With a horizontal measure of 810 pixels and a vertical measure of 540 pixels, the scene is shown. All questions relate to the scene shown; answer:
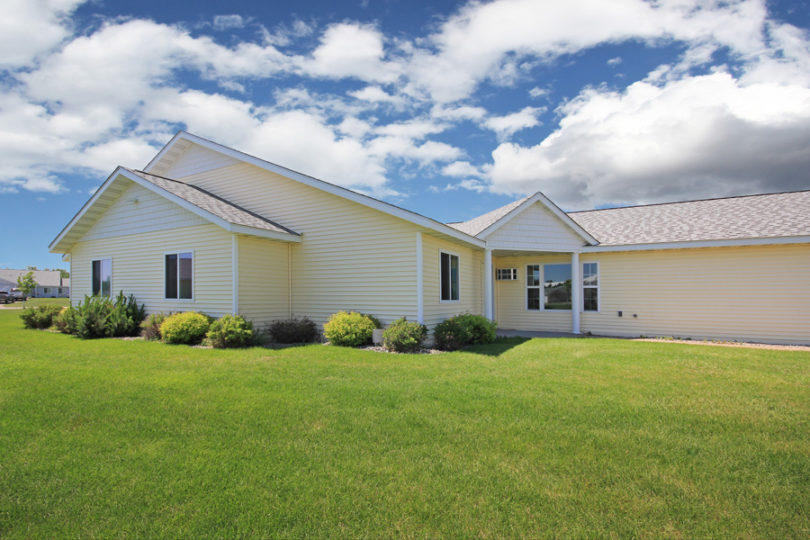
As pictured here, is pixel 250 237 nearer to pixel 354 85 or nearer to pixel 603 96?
pixel 354 85

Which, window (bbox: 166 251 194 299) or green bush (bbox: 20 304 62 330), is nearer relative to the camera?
window (bbox: 166 251 194 299)

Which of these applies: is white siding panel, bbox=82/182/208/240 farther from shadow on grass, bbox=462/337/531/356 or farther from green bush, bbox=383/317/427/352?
A: shadow on grass, bbox=462/337/531/356

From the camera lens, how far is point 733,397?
20.1ft

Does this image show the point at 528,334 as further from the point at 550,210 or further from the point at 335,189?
the point at 335,189

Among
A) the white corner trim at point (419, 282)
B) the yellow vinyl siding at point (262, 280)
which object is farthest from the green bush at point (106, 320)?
the white corner trim at point (419, 282)

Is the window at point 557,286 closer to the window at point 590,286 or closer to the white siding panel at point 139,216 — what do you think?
the window at point 590,286

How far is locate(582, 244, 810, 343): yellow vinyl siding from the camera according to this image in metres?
12.2

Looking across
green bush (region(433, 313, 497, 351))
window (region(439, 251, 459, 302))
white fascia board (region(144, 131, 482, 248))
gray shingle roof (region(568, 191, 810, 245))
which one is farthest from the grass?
gray shingle roof (region(568, 191, 810, 245))

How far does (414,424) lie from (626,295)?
12193mm

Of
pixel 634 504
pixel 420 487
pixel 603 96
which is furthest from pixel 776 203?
pixel 420 487

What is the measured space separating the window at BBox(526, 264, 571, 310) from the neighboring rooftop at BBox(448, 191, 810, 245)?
1843 mm

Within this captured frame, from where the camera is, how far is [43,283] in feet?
262

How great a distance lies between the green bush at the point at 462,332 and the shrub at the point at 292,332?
12.4 ft

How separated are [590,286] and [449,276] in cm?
582
